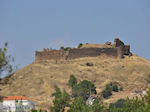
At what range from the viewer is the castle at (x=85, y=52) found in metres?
134

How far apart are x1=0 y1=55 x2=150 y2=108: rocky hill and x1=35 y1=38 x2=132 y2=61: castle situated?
4.19 ft

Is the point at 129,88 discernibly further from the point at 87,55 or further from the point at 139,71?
the point at 87,55

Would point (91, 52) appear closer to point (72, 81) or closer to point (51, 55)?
point (51, 55)

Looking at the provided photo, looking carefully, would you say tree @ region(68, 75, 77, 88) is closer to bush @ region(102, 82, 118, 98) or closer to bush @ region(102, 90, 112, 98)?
bush @ region(102, 90, 112, 98)

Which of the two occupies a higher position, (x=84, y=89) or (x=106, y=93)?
(x=84, y=89)

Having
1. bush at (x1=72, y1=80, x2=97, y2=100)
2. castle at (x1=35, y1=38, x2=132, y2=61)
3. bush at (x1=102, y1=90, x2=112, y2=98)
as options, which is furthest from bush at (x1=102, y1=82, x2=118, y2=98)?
castle at (x1=35, y1=38, x2=132, y2=61)

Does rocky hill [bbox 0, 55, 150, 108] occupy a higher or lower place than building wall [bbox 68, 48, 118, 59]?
lower

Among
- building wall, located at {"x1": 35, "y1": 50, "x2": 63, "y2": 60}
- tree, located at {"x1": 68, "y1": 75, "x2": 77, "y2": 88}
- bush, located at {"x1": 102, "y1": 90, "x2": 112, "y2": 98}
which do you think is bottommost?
bush, located at {"x1": 102, "y1": 90, "x2": 112, "y2": 98}

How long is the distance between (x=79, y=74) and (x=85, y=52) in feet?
32.5

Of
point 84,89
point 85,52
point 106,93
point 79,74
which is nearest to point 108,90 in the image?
point 106,93

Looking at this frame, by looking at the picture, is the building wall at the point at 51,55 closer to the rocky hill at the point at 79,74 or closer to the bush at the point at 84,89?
the rocky hill at the point at 79,74

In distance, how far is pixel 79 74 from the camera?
128m

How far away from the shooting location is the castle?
5276 inches

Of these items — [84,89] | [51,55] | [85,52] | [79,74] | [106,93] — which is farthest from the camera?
[51,55]
